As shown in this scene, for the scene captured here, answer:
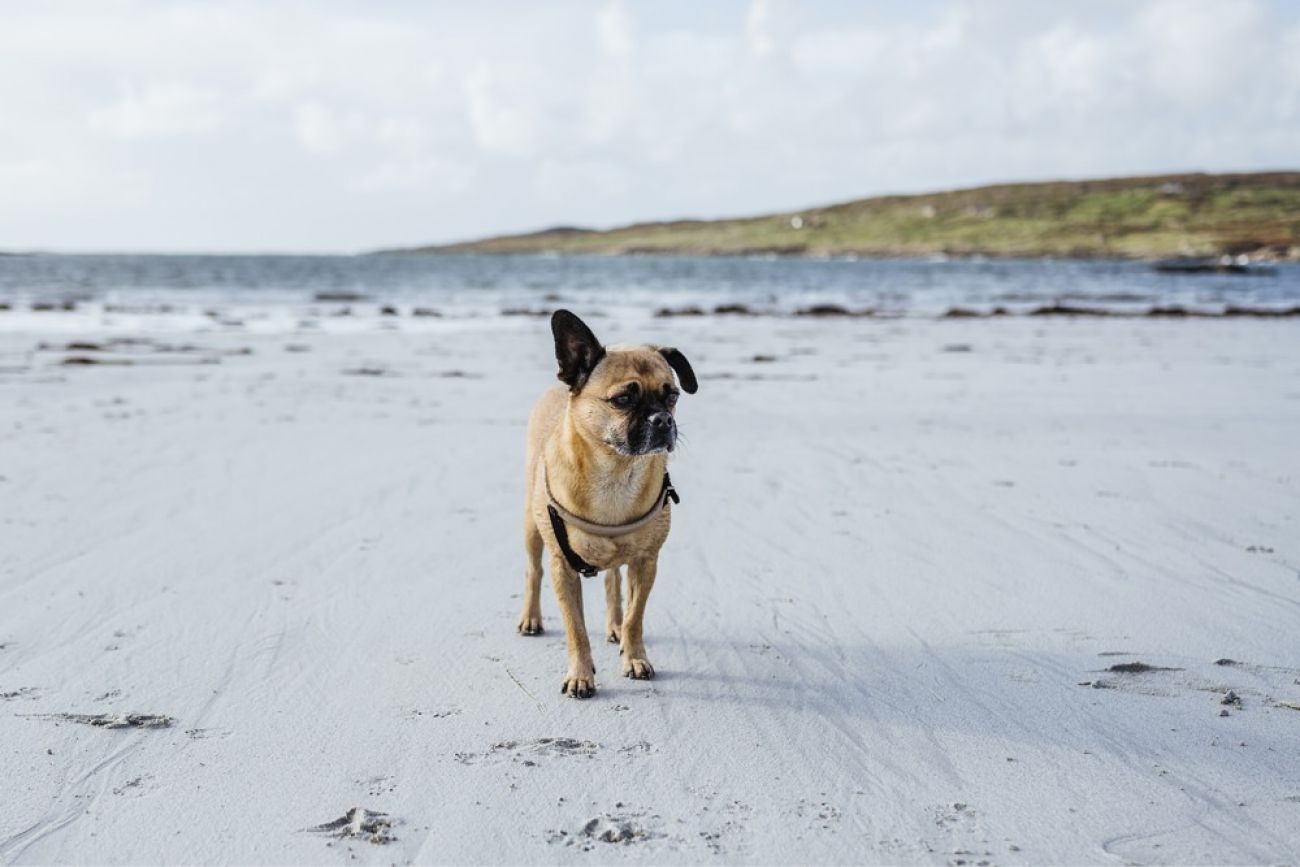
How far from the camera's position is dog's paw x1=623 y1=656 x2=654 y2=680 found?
4215 mm

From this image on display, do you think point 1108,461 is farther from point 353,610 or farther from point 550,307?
point 550,307

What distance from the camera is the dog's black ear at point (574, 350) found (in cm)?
390

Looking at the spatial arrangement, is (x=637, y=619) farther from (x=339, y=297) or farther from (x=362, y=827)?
(x=339, y=297)

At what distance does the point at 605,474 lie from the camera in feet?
13.0

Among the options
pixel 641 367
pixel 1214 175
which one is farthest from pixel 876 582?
pixel 1214 175

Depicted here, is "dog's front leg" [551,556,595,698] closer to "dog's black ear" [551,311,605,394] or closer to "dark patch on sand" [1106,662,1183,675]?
"dog's black ear" [551,311,605,394]

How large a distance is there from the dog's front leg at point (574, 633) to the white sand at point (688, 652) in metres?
0.11


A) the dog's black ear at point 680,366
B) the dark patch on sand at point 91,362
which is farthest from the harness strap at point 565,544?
the dark patch on sand at point 91,362

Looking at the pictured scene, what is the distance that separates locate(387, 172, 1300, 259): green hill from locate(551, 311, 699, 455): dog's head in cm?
9432

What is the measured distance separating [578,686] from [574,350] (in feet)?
4.31

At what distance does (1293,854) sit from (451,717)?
8.79ft

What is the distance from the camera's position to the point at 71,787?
316cm

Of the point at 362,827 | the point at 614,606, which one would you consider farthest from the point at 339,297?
the point at 362,827

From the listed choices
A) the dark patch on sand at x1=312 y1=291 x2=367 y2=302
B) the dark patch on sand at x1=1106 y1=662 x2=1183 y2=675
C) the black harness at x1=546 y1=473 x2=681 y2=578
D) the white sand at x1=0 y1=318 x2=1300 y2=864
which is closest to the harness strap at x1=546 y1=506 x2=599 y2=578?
the black harness at x1=546 y1=473 x2=681 y2=578
